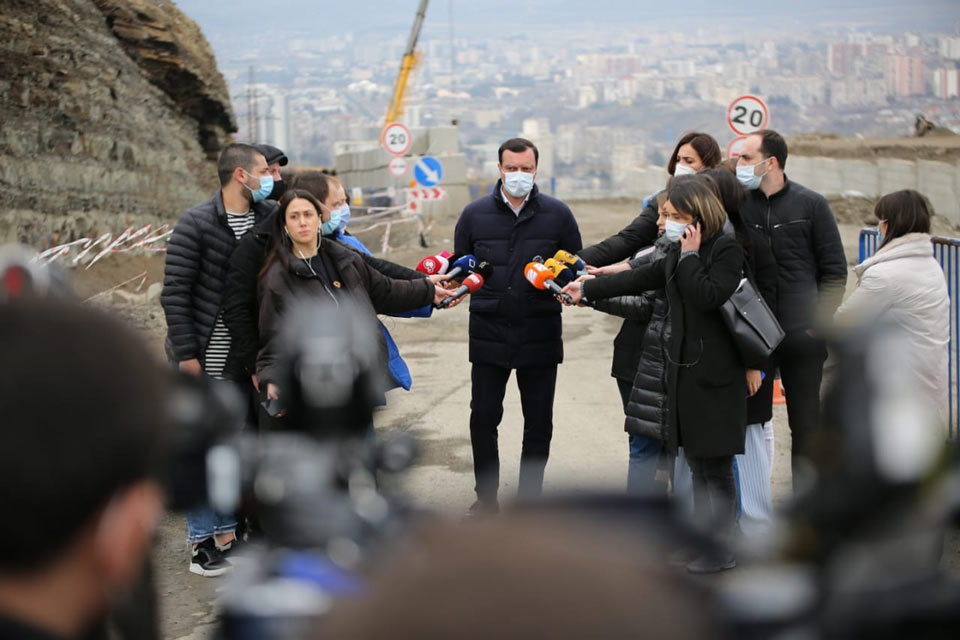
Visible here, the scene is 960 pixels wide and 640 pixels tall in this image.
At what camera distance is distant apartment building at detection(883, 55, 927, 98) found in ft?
408

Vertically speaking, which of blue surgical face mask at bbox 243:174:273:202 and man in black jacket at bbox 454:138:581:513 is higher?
blue surgical face mask at bbox 243:174:273:202

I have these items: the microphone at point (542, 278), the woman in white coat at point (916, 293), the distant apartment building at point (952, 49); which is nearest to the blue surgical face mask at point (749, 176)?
the woman in white coat at point (916, 293)

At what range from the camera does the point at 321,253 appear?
18.3ft

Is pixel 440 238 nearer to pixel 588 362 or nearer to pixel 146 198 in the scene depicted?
pixel 146 198

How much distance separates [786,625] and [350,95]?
179 meters

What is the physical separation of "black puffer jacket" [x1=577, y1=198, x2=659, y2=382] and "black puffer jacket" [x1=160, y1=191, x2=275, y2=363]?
2.27 m

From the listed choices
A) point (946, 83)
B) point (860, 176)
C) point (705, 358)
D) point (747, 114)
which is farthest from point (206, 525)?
point (946, 83)

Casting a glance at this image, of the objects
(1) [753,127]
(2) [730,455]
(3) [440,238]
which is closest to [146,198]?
(3) [440,238]

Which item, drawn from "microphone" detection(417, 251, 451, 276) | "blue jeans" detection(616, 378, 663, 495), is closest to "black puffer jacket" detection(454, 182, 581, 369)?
"microphone" detection(417, 251, 451, 276)

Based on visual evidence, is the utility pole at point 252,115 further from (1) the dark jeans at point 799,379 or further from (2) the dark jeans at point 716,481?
(2) the dark jeans at point 716,481

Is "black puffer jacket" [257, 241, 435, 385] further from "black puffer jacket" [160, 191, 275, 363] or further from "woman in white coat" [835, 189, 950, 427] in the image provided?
"woman in white coat" [835, 189, 950, 427]

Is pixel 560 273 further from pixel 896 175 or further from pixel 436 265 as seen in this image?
pixel 896 175

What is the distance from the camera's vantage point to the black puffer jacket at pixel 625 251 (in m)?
6.25

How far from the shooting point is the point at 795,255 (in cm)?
608
